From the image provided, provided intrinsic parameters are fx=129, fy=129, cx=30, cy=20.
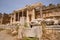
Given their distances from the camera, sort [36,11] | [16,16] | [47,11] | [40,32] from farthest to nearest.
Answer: [16,16] → [36,11] → [47,11] → [40,32]

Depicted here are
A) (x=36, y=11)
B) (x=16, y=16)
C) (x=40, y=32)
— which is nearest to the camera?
(x=40, y=32)

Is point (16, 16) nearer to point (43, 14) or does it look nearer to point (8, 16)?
point (8, 16)

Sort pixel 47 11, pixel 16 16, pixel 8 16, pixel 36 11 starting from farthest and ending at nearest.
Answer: pixel 8 16 < pixel 16 16 < pixel 36 11 < pixel 47 11

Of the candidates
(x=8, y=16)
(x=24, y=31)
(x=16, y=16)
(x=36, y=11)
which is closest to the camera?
(x=24, y=31)

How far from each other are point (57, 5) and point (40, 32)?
8.96m

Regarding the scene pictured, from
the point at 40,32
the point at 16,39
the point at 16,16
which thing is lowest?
the point at 16,39

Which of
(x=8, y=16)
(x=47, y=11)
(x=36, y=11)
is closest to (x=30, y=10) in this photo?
(x=36, y=11)

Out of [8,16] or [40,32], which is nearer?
[40,32]

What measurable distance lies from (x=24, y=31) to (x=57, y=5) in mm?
8784

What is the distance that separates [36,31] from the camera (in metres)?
6.02

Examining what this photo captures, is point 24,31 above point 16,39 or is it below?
above

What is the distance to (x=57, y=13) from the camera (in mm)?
13992

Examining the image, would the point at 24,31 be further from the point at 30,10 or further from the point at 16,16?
the point at 16,16

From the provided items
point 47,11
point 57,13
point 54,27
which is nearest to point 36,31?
point 54,27
